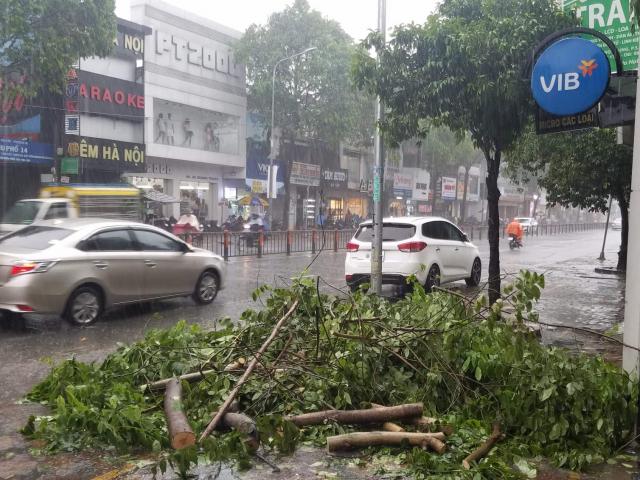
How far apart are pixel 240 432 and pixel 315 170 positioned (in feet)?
126

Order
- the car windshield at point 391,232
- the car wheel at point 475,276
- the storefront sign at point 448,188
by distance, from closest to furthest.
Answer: the car windshield at point 391,232 < the car wheel at point 475,276 < the storefront sign at point 448,188

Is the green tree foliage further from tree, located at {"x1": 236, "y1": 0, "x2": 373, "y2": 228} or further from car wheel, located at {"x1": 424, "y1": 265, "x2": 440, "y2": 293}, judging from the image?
tree, located at {"x1": 236, "y1": 0, "x2": 373, "y2": 228}

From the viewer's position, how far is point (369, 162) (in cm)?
5066

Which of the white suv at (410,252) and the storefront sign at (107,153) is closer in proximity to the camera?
the white suv at (410,252)

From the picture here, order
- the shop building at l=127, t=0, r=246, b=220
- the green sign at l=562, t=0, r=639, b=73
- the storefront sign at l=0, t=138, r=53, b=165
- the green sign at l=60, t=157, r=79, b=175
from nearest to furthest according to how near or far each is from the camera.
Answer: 1. the green sign at l=562, t=0, r=639, b=73
2. the storefront sign at l=0, t=138, r=53, b=165
3. the green sign at l=60, t=157, r=79, b=175
4. the shop building at l=127, t=0, r=246, b=220

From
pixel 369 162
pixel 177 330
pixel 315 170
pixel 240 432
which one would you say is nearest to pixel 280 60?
pixel 315 170

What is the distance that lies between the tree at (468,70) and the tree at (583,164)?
372 cm

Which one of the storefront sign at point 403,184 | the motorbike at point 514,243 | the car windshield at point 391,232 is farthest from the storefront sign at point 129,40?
the storefront sign at point 403,184

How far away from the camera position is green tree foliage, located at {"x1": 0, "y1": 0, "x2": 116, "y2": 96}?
17.6m

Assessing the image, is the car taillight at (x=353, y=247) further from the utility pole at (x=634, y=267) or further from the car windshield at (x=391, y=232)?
the utility pole at (x=634, y=267)

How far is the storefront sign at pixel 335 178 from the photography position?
141ft

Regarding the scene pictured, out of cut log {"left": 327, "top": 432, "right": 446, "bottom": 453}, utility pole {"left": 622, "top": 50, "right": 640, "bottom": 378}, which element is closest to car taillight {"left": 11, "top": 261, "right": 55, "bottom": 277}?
cut log {"left": 327, "top": 432, "right": 446, "bottom": 453}

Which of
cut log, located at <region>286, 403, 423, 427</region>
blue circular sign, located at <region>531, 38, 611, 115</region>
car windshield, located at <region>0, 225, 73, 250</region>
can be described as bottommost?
cut log, located at <region>286, 403, 423, 427</region>

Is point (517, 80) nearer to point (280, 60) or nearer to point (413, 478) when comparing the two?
point (413, 478)
